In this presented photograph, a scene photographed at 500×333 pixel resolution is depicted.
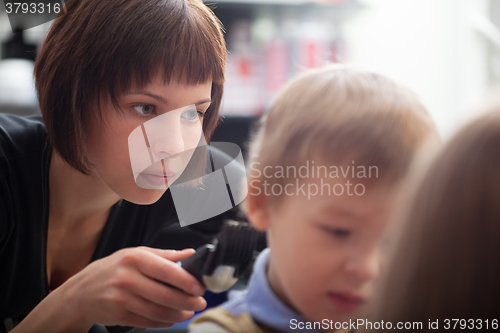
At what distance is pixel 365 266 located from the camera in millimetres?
324

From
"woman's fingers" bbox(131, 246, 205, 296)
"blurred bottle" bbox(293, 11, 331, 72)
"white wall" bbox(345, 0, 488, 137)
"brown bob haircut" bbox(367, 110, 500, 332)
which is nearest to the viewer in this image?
"brown bob haircut" bbox(367, 110, 500, 332)

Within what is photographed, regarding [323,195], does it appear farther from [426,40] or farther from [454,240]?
[426,40]

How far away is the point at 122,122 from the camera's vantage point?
0.40 metres

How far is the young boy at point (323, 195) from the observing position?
0.33m

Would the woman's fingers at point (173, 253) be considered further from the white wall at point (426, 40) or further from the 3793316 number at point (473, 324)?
the white wall at point (426, 40)

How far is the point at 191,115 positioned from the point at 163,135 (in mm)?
37

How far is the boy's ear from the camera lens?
386 mm

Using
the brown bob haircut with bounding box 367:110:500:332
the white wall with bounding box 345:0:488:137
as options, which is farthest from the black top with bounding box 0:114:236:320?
the white wall with bounding box 345:0:488:137

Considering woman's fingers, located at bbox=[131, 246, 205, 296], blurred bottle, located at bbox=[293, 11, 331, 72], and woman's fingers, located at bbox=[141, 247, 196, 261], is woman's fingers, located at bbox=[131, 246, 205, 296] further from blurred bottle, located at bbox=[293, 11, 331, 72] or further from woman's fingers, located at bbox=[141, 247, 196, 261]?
blurred bottle, located at bbox=[293, 11, 331, 72]

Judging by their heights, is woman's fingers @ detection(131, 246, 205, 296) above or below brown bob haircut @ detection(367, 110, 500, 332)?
below

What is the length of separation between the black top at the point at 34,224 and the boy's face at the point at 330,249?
0.12 metres

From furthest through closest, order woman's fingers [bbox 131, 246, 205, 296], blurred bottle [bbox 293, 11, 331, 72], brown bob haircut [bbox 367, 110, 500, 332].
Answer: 1. blurred bottle [bbox 293, 11, 331, 72]
2. woman's fingers [bbox 131, 246, 205, 296]
3. brown bob haircut [bbox 367, 110, 500, 332]

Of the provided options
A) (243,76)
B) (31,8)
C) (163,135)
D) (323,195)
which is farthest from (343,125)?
(31,8)

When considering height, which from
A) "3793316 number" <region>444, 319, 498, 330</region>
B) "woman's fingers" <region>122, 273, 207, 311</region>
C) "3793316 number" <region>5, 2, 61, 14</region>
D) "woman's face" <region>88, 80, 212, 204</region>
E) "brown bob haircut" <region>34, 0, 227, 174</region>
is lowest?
"woman's fingers" <region>122, 273, 207, 311</region>
